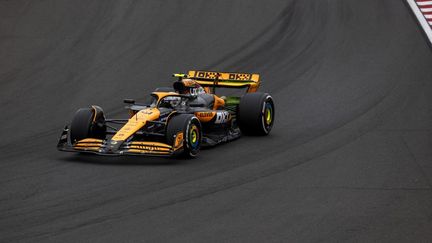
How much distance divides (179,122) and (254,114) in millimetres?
2285

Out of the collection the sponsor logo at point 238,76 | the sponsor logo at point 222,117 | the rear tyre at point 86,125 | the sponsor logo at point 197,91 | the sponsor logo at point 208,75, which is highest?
the rear tyre at point 86,125

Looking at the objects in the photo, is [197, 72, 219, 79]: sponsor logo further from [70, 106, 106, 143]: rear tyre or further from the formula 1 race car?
[70, 106, 106, 143]: rear tyre

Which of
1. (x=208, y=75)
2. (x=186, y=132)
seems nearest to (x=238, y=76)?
(x=208, y=75)

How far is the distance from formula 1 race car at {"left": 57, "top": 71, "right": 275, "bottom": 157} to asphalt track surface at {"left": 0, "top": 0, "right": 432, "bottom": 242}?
0.25 meters

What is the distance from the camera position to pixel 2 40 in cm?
2069

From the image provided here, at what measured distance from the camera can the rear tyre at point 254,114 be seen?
13867 mm

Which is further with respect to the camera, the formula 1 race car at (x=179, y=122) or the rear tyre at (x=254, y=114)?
the rear tyre at (x=254, y=114)

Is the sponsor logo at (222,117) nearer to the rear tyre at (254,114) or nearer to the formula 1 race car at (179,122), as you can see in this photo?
the formula 1 race car at (179,122)

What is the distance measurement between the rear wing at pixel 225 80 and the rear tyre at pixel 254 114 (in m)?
0.80

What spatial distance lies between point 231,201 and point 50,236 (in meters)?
2.32

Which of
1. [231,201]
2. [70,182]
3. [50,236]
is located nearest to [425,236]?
[231,201]

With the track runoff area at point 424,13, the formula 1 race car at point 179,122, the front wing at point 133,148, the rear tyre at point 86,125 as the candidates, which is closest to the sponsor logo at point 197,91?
the formula 1 race car at point 179,122

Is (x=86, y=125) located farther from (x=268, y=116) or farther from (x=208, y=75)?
(x=268, y=116)

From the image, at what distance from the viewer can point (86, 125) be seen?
12.3 meters
